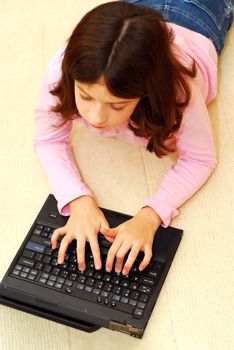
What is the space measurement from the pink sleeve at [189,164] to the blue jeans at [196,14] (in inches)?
8.7

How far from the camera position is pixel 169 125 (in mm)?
841

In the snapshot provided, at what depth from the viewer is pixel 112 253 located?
806mm

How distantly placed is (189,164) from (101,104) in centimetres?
26

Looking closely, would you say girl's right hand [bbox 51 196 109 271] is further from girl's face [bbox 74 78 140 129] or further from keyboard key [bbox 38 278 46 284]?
girl's face [bbox 74 78 140 129]

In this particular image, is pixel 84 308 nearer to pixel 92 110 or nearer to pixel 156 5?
pixel 92 110

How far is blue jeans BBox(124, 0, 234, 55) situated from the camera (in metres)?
1.03

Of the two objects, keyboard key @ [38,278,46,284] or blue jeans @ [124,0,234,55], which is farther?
blue jeans @ [124,0,234,55]

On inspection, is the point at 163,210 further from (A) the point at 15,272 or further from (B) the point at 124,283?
(A) the point at 15,272

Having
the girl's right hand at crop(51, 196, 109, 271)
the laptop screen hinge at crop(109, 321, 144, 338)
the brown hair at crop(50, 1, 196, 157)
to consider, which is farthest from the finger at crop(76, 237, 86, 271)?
the brown hair at crop(50, 1, 196, 157)

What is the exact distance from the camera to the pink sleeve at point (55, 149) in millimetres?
885

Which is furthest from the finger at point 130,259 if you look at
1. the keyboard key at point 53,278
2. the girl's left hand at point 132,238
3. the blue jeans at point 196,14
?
the blue jeans at point 196,14

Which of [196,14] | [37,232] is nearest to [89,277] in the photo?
[37,232]

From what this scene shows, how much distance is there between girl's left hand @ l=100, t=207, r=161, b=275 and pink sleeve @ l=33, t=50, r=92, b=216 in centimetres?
10

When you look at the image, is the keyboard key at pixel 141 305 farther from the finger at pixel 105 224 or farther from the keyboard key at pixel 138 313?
the finger at pixel 105 224
